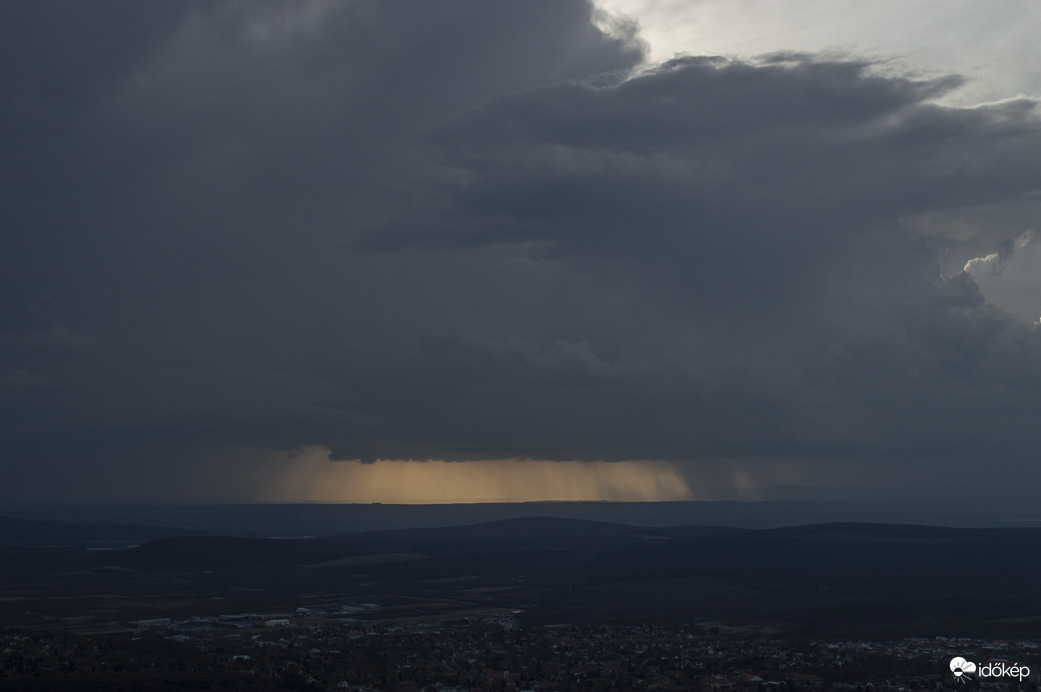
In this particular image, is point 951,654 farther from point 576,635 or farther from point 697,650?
point 576,635

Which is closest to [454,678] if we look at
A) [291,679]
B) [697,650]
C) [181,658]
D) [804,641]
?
[291,679]

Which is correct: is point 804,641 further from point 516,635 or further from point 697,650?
point 516,635

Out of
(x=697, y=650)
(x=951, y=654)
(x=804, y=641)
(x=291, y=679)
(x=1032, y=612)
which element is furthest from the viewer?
(x=1032, y=612)

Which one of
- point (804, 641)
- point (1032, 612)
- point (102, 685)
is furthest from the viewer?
point (1032, 612)

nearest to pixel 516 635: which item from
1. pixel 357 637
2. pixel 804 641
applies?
pixel 357 637

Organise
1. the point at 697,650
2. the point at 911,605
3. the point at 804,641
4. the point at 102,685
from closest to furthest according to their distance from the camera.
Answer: the point at 102,685 < the point at 697,650 < the point at 804,641 < the point at 911,605

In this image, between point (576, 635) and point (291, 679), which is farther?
point (576, 635)

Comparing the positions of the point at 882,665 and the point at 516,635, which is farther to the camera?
the point at 516,635
